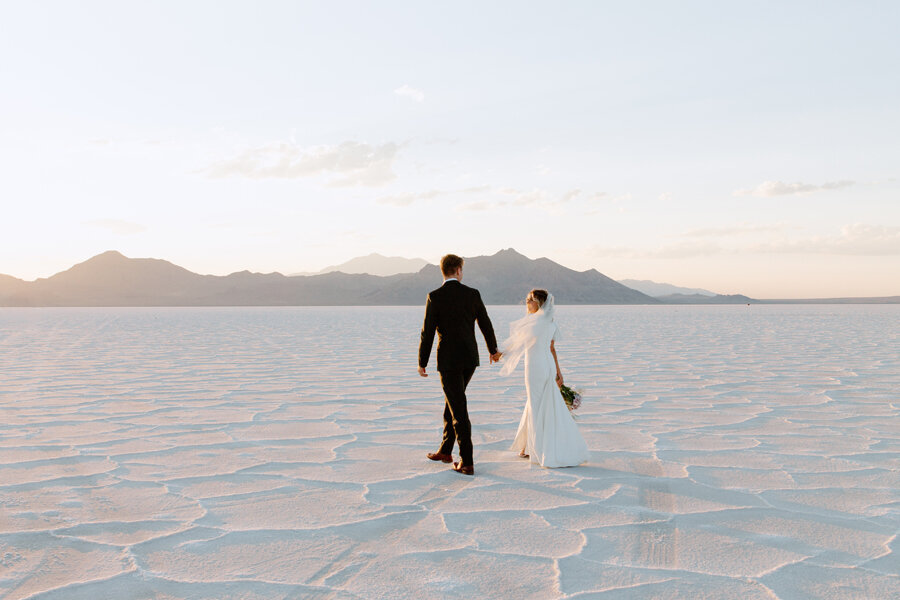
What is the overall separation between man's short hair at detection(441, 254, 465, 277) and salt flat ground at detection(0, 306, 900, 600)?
52.0 inches

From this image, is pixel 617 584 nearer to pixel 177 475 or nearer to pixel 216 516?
pixel 216 516

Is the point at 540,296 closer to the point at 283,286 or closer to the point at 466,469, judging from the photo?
the point at 466,469

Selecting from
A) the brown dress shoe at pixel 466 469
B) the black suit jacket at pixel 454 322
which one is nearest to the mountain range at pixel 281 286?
the black suit jacket at pixel 454 322

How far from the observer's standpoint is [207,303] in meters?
152

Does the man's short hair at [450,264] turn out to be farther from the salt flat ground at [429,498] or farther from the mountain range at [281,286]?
the mountain range at [281,286]

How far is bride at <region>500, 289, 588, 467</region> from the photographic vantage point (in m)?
4.82

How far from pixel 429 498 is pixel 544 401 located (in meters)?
1.19

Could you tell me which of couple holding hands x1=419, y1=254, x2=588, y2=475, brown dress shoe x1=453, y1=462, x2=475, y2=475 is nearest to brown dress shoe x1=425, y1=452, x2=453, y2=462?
couple holding hands x1=419, y1=254, x2=588, y2=475

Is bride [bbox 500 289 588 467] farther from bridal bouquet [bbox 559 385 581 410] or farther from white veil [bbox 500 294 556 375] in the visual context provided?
bridal bouquet [bbox 559 385 581 410]

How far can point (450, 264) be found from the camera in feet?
15.5

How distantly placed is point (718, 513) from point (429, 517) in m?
1.51

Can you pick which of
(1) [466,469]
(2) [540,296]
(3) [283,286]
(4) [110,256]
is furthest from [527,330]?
(4) [110,256]

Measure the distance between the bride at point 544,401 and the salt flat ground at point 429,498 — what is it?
0.15 m

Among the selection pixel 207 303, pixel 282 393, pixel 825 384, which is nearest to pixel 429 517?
pixel 282 393
